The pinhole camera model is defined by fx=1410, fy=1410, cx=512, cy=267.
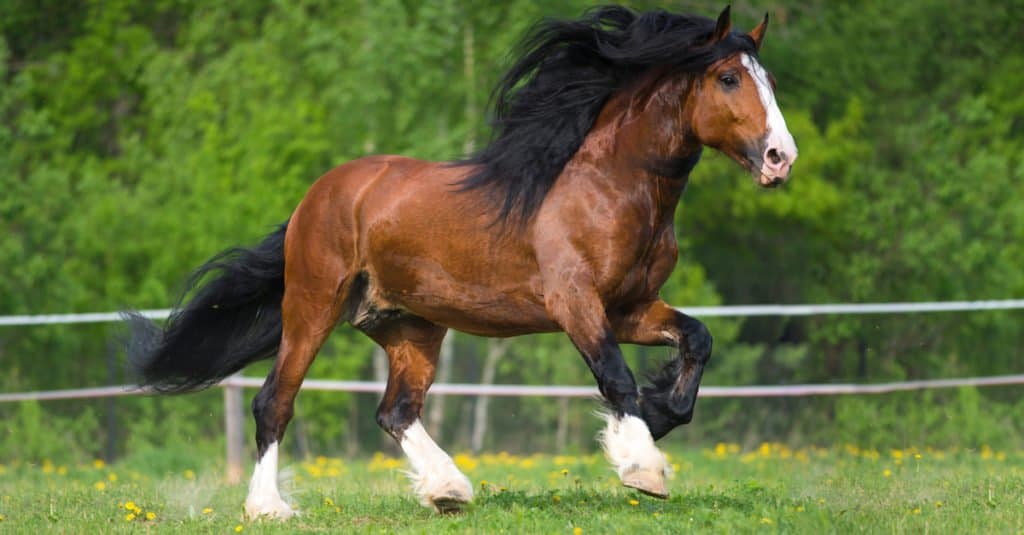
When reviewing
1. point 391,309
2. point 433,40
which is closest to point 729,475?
point 391,309

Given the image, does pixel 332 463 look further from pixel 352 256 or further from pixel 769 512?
pixel 769 512

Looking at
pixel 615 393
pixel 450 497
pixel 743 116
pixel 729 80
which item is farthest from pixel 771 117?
pixel 450 497

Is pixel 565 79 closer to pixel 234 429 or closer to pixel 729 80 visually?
pixel 729 80

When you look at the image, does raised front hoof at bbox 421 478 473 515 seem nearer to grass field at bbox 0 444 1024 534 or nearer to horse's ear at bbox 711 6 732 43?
grass field at bbox 0 444 1024 534

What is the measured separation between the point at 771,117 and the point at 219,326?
3615mm

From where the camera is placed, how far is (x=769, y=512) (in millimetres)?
6059

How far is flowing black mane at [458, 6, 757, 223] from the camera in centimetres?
652

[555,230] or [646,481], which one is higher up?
[555,230]

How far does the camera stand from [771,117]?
608 cm

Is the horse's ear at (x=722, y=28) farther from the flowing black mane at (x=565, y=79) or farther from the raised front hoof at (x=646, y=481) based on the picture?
the raised front hoof at (x=646, y=481)

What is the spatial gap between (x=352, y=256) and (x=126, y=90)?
17534mm

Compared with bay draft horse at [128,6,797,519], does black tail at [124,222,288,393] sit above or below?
below

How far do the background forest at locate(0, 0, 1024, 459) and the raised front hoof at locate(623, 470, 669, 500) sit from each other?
6.89 metres

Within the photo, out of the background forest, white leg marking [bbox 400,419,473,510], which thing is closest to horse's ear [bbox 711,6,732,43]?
white leg marking [bbox 400,419,473,510]
